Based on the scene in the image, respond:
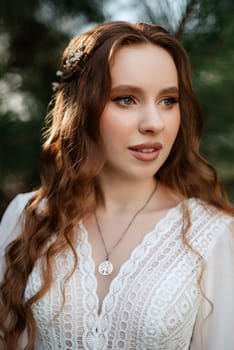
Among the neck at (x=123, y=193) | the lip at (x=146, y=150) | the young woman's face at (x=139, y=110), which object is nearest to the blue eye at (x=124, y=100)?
the young woman's face at (x=139, y=110)

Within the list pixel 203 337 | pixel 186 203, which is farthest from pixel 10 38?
pixel 203 337

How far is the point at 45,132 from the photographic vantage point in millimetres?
1997

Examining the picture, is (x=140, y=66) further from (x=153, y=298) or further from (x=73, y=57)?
(x=153, y=298)

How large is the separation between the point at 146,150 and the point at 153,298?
388mm

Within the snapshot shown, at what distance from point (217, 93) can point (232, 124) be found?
12 centimetres

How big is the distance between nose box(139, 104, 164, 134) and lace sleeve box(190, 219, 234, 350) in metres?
0.34

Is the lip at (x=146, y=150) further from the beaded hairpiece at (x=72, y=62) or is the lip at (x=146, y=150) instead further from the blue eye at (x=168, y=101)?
the beaded hairpiece at (x=72, y=62)

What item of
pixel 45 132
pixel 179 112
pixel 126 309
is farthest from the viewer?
pixel 45 132

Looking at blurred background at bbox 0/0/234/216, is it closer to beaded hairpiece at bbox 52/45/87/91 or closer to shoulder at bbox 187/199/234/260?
beaded hairpiece at bbox 52/45/87/91

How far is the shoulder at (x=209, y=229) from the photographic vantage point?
5.72 feet

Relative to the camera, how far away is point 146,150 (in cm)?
174

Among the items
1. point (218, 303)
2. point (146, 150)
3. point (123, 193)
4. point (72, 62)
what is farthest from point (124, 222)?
point (72, 62)

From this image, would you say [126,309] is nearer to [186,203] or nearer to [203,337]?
[203,337]

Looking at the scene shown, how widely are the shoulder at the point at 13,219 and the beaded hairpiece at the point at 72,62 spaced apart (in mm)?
411
